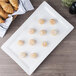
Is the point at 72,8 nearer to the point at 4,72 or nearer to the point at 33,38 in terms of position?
the point at 33,38

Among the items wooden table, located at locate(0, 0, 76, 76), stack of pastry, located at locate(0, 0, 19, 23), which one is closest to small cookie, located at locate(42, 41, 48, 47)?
wooden table, located at locate(0, 0, 76, 76)

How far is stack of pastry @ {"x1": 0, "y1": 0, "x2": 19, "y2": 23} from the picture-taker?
82cm

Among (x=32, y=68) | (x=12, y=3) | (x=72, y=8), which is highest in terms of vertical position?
(x=12, y=3)

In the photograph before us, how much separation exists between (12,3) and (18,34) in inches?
5.4

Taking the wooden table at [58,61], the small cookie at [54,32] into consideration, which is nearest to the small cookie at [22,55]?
the wooden table at [58,61]

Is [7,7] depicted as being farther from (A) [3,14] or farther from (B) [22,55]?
(B) [22,55]

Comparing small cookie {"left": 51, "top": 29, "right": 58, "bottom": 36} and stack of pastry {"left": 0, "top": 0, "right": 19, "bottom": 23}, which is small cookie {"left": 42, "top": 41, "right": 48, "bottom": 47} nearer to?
small cookie {"left": 51, "top": 29, "right": 58, "bottom": 36}

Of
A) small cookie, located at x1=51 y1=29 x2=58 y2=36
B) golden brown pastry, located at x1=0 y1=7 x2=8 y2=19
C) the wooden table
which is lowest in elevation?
the wooden table

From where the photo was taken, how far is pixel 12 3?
32.3 inches

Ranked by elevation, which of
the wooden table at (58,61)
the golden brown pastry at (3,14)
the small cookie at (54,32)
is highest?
the golden brown pastry at (3,14)

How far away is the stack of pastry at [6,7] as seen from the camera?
0.82 metres

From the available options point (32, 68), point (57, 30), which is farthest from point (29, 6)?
point (32, 68)

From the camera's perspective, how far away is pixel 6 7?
814 millimetres

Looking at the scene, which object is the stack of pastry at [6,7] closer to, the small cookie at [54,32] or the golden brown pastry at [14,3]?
the golden brown pastry at [14,3]
